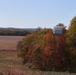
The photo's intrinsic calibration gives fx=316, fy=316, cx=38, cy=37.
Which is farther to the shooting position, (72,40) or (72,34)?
(72,40)

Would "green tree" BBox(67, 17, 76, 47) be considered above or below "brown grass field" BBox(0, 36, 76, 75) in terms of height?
above

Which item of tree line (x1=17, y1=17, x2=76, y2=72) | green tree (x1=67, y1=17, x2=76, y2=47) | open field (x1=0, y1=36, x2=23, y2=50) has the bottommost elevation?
open field (x1=0, y1=36, x2=23, y2=50)

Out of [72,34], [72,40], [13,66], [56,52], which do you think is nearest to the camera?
[13,66]

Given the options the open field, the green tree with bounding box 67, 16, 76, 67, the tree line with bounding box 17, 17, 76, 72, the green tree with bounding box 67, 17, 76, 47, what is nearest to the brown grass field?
the tree line with bounding box 17, 17, 76, 72

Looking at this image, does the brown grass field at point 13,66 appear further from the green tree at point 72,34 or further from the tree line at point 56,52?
the green tree at point 72,34

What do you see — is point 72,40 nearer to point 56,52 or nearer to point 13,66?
point 56,52

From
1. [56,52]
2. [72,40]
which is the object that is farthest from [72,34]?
[56,52]

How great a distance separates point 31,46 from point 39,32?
15.4ft

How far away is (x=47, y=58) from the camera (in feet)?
206

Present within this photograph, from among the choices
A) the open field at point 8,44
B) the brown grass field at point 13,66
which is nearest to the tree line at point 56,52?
the brown grass field at point 13,66

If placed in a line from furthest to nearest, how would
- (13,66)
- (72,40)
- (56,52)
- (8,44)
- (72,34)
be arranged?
(8,44) → (72,40) → (72,34) → (56,52) → (13,66)

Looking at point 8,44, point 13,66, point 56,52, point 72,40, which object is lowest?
point 8,44

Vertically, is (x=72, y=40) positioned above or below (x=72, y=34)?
below

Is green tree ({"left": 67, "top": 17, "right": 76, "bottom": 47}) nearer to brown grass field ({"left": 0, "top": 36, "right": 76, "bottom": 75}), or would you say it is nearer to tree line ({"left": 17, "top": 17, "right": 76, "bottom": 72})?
tree line ({"left": 17, "top": 17, "right": 76, "bottom": 72})
